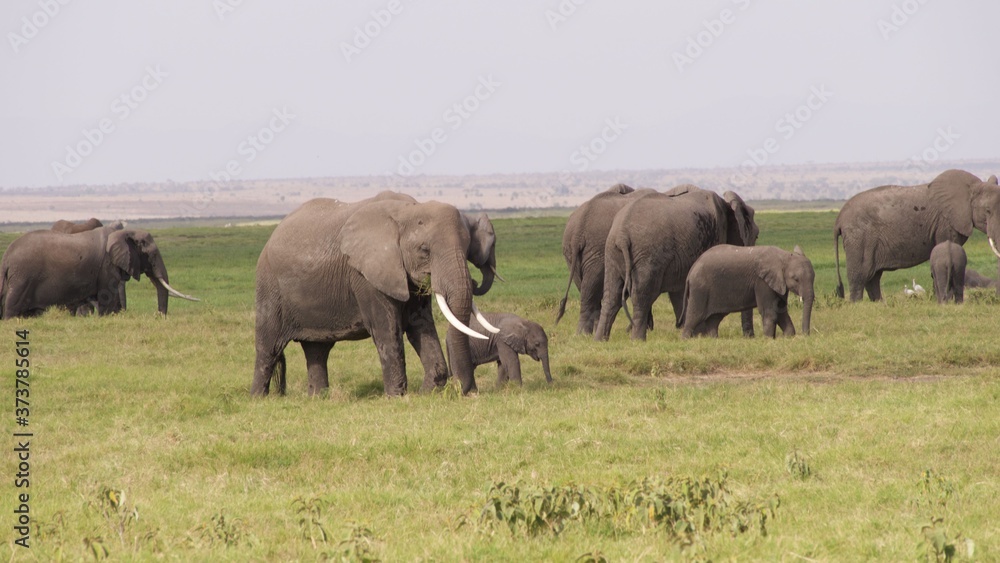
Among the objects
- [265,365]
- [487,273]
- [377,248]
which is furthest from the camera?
[265,365]

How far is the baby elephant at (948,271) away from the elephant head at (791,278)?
4536mm

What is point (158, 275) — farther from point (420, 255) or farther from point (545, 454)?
point (545, 454)

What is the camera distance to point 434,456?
9.22m

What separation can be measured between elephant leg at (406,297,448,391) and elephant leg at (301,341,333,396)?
1.20m

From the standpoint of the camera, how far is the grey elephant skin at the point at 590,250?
18922 mm

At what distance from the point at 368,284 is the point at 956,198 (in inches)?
535

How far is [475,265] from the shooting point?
35.9ft

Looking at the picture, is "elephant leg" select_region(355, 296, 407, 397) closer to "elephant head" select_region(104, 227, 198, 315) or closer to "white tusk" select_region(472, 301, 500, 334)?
"white tusk" select_region(472, 301, 500, 334)

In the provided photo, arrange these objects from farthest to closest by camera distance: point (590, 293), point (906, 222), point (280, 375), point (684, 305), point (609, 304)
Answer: point (906, 222), point (590, 293), point (684, 305), point (609, 304), point (280, 375)

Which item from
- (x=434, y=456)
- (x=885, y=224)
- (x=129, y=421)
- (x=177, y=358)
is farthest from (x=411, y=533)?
(x=885, y=224)

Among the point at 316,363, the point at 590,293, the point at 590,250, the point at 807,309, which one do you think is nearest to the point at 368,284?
the point at 316,363

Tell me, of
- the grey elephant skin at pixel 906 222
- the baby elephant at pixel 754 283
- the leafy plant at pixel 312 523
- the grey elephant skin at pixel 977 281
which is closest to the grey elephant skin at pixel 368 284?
the leafy plant at pixel 312 523

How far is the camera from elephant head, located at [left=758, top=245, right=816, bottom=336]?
1642cm

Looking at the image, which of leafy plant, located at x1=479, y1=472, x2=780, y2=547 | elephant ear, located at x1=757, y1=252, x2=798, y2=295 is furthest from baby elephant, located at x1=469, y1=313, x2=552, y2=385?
leafy plant, located at x1=479, y1=472, x2=780, y2=547
